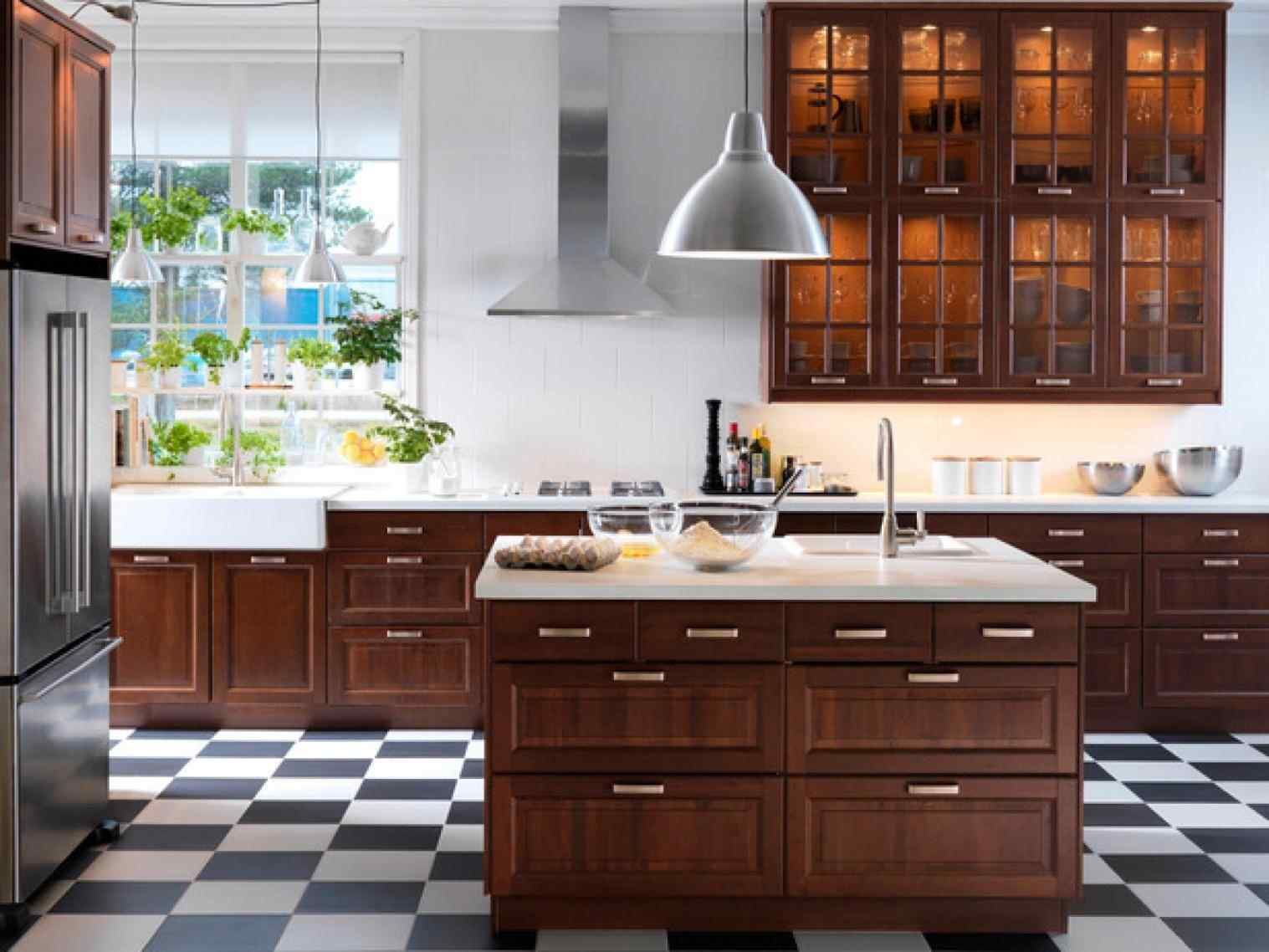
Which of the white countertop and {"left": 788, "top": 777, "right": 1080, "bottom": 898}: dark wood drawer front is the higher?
the white countertop

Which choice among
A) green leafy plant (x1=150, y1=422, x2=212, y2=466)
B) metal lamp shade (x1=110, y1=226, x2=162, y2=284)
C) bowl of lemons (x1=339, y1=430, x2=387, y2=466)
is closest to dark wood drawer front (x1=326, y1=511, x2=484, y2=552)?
bowl of lemons (x1=339, y1=430, x2=387, y2=466)

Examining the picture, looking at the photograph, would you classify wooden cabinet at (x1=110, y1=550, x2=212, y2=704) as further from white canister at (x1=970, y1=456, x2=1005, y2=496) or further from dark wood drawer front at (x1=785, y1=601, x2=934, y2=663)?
white canister at (x1=970, y1=456, x2=1005, y2=496)

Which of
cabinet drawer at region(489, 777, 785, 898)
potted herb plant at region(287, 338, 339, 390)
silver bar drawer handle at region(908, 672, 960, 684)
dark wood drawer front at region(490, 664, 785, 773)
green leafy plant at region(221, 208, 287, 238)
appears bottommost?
cabinet drawer at region(489, 777, 785, 898)

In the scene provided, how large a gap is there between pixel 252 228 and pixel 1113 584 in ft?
12.2

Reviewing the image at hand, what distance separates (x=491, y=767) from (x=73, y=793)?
1361 millimetres

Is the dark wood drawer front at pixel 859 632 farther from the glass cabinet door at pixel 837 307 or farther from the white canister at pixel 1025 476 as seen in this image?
the white canister at pixel 1025 476

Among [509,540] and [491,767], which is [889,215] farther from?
[491,767]

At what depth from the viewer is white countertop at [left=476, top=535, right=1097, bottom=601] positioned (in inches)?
144

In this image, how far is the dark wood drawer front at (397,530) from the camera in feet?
19.2

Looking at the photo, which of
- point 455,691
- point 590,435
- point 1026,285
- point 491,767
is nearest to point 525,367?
point 590,435

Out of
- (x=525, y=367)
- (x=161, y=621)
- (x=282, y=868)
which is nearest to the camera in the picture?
(x=282, y=868)

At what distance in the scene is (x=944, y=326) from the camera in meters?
6.05

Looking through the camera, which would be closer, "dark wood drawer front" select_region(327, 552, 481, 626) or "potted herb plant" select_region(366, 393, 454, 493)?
"dark wood drawer front" select_region(327, 552, 481, 626)

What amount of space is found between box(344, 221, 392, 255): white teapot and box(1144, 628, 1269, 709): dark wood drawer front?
3.41 m
